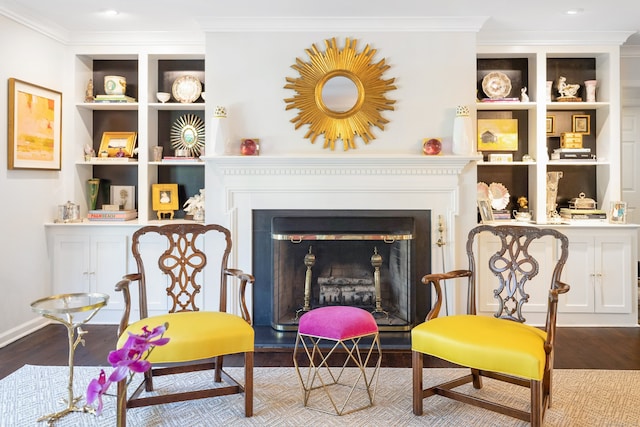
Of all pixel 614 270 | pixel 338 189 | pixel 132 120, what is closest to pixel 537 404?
pixel 338 189

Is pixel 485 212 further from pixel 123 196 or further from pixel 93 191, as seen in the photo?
pixel 93 191

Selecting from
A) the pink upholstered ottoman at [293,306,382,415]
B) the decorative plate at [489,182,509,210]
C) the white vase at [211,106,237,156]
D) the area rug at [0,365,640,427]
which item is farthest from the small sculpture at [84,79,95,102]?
the decorative plate at [489,182,509,210]

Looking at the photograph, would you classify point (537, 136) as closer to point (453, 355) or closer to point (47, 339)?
point (453, 355)

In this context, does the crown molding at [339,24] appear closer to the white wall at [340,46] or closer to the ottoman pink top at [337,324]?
the white wall at [340,46]

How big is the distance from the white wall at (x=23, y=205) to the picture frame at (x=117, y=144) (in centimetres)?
46

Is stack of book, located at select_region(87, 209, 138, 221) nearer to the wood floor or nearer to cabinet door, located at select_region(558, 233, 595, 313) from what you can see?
the wood floor

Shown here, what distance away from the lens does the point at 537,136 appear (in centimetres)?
407

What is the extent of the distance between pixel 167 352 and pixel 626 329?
3659 mm

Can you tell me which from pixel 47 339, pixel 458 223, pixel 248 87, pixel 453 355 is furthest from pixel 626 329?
pixel 47 339

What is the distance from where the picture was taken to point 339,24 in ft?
12.0

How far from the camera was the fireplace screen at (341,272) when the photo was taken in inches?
143

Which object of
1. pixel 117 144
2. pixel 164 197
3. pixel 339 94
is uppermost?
pixel 339 94

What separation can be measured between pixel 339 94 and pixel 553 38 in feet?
6.28

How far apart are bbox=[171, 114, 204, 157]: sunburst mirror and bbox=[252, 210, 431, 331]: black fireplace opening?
1.05 m
